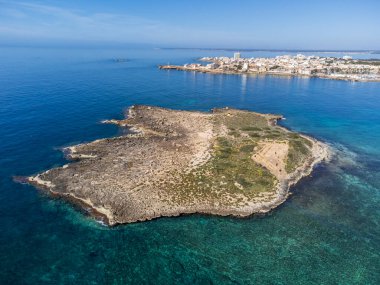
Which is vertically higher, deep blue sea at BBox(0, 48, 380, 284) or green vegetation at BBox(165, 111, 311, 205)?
green vegetation at BBox(165, 111, 311, 205)

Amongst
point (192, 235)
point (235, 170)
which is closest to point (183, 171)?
point (235, 170)

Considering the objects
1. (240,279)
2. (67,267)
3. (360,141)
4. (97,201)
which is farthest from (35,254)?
(360,141)

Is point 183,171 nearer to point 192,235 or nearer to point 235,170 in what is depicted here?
point 235,170

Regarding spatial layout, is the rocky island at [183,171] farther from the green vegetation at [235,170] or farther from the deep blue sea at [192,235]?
the deep blue sea at [192,235]

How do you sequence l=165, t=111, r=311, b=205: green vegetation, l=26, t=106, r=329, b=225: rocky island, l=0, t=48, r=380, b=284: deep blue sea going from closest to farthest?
l=0, t=48, r=380, b=284: deep blue sea → l=26, t=106, r=329, b=225: rocky island → l=165, t=111, r=311, b=205: green vegetation

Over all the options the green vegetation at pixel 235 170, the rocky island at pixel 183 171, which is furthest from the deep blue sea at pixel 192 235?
the green vegetation at pixel 235 170

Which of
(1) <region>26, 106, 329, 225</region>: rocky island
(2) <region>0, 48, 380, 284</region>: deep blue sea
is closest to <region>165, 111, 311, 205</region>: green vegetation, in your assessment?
(1) <region>26, 106, 329, 225</region>: rocky island

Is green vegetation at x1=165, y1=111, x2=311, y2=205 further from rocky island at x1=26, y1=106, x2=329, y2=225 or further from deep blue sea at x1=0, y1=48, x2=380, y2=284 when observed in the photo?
deep blue sea at x1=0, y1=48, x2=380, y2=284

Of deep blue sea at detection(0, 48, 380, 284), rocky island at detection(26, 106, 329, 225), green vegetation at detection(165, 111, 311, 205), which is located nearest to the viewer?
deep blue sea at detection(0, 48, 380, 284)

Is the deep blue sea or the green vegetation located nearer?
the deep blue sea

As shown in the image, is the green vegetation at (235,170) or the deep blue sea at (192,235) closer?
the deep blue sea at (192,235)
